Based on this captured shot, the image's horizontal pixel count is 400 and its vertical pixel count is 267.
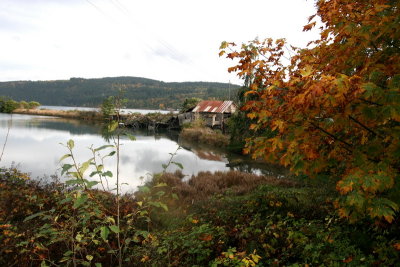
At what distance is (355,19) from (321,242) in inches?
141

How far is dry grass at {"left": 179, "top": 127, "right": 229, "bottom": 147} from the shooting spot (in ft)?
99.7

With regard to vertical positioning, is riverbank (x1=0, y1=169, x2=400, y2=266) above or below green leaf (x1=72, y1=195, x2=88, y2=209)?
below

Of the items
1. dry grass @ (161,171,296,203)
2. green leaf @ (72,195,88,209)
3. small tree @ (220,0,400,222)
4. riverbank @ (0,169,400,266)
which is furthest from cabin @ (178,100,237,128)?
green leaf @ (72,195,88,209)

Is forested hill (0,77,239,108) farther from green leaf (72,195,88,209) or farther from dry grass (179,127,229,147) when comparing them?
green leaf (72,195,88,209)

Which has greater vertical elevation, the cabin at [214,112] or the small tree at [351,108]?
the small tree at [351,108]

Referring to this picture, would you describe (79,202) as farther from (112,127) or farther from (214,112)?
(214,112)

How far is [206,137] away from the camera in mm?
32719

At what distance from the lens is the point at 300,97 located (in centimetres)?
279

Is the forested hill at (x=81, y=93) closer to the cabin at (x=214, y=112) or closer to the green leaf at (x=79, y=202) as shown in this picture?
the cabin at (x=214, y=112)

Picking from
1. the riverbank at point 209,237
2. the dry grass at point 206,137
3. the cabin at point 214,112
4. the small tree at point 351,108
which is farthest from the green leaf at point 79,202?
the cabin at point 214,112

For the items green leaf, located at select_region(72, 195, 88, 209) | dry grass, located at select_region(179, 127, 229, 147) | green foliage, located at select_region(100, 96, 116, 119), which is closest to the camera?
green leaf, located at select_region(72, 195, 88, 209)

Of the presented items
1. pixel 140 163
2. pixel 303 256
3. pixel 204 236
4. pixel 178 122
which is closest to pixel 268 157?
pixel 303 256

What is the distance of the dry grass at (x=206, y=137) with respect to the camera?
30.4 meters

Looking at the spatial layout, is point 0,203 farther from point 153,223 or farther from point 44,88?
point 44,88
